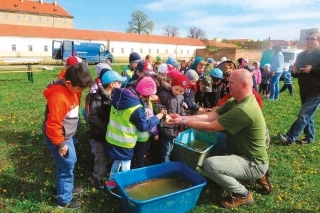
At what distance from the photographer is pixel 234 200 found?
3.27 metres

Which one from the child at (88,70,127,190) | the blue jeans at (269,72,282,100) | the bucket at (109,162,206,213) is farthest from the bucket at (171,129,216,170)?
the blue jeans at (269,72,282,100)

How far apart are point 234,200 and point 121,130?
1.64 m

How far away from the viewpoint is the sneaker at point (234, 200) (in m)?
3.25

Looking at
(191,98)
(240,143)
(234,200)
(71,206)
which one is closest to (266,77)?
(191,98)

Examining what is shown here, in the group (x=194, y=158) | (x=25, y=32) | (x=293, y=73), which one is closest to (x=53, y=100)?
(x=194, y=158)

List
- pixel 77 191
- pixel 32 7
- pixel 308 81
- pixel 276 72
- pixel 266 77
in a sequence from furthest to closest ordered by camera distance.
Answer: pixel 32 7 → pixel 266 77 → pixel 276 72 → pixel 308 81 → pixel 77 191

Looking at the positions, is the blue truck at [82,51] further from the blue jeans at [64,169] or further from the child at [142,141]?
the blue jeans at [64,169]

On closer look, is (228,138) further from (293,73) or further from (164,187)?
(293,73)

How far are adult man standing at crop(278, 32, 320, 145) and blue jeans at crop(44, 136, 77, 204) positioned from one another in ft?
14.2

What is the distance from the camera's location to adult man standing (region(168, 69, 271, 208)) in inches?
121

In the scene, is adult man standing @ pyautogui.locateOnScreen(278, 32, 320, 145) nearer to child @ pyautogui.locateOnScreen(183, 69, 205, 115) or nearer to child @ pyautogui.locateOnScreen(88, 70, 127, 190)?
child @ pyautogui.locateOnScreen(183, 69, 205, 115)

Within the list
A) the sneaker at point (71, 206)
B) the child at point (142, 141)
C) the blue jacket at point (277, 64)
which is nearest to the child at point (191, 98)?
the child at point (142, 141)

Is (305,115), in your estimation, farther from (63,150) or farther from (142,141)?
(63,150)

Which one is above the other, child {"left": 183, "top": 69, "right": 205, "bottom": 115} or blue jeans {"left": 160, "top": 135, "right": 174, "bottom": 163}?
child {"left": 183, "top": 69, "right": 205, "bottom": 115}
